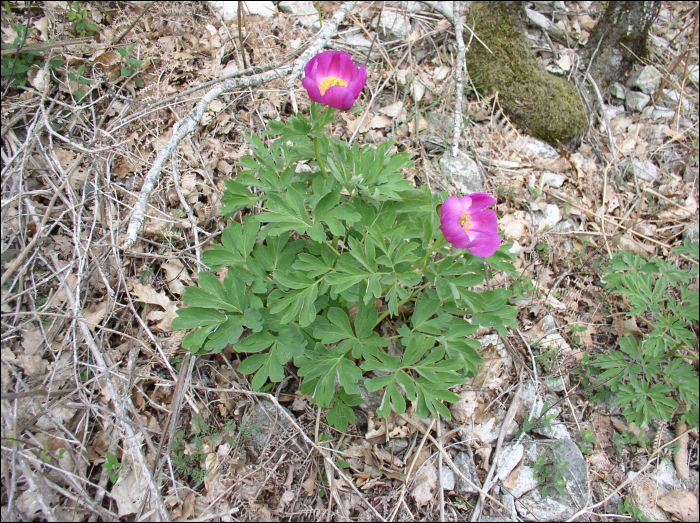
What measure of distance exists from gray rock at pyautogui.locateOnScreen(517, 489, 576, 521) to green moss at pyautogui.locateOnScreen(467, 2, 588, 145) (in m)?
3.04

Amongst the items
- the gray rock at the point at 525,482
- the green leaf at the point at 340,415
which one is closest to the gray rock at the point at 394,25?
the green leaf at the point at 340,415

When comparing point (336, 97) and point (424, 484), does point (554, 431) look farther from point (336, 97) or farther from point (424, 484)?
point (336, 97)

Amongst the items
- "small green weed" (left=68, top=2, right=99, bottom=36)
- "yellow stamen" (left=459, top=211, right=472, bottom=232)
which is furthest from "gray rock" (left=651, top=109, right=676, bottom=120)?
"small green weed" (left=68, top=2, right=99, bottom=36)

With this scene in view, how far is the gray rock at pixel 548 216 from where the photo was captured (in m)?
3.60

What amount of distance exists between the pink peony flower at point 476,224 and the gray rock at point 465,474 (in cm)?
125

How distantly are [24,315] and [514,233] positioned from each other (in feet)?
11.0

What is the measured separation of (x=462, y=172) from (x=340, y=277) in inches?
75.5

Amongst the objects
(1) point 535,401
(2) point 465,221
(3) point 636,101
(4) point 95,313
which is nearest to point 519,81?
(3) point 636,101

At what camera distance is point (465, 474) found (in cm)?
248

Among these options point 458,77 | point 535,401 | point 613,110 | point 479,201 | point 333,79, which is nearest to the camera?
point 479,201

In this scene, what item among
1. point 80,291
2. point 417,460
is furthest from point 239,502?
point 80,291

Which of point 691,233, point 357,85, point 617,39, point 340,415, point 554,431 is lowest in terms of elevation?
point 554,431

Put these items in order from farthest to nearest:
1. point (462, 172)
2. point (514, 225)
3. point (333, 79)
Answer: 1. point (462, 172)
2. point (514, 225)
3. point (333, 79)

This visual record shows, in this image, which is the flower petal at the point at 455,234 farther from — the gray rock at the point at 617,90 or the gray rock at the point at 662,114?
the gray rock at the point at 662,114
